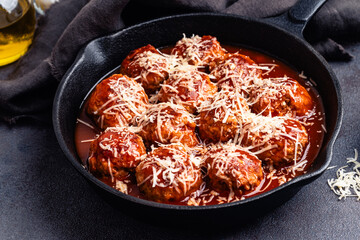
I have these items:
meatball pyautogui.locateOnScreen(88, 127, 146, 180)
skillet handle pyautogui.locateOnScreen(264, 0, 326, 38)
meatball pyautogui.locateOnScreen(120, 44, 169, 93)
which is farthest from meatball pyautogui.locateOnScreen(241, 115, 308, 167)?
skillet handle pyautogui.locateOnScreen(264, 0, 326, 38)

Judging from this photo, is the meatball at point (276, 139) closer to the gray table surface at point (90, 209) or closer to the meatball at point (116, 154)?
the gray table surface at point (90, 209)

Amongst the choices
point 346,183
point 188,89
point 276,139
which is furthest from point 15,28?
point 346,183

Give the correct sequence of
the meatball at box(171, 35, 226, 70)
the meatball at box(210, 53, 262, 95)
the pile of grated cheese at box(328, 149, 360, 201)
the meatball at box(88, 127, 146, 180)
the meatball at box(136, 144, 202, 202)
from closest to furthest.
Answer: the meatball at box(136, 144, 202, 202), the meatball at box(88, 127, 146, 180), the pile of grated cheese at box(328, 149, 360, 201), the meatball at box(210, 53, 262, 95), the meatball at box(171, 35, 226, 70)

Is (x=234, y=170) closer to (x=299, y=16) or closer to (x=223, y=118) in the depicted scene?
(x=223, y=118)

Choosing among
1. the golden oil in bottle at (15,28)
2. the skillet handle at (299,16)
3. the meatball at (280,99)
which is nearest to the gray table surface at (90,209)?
the meatball at (280,99)

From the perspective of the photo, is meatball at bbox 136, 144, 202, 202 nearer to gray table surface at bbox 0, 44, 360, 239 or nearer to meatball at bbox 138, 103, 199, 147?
meatball at bbox 138, 103, 199, 147

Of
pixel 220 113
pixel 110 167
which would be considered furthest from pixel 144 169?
pixel 220 113
